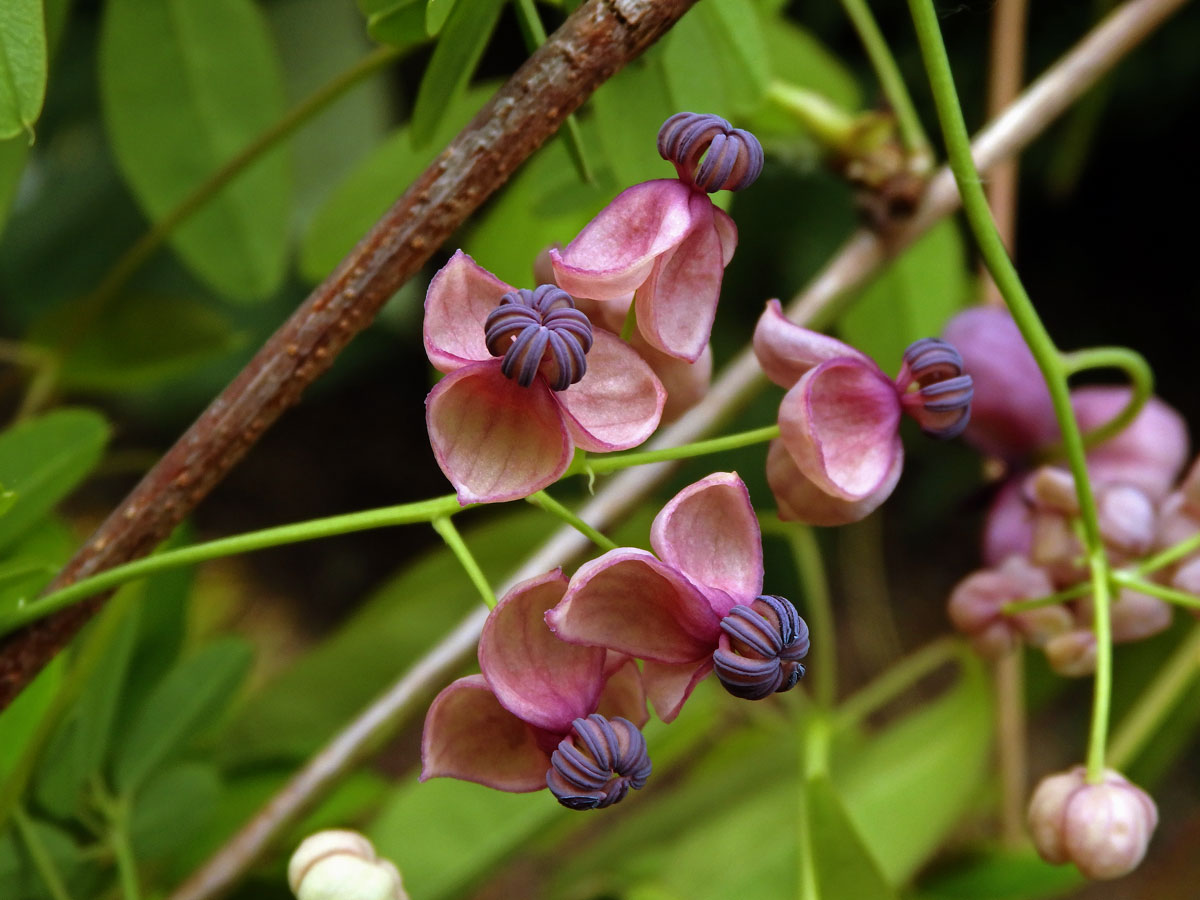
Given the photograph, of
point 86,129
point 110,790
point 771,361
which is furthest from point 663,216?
point 86,129

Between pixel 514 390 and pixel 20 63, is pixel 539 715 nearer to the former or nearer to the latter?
pixel 514 390

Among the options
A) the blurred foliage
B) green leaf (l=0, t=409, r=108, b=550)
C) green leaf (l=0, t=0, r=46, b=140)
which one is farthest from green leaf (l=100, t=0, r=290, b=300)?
green leaf (l=0, t=0, r=46, b=140)

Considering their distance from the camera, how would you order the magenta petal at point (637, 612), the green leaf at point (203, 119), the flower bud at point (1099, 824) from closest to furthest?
the magenta petal at point (637, 612)
the flower bud at point (1099, 824)
the green leaf at point (203, 119)

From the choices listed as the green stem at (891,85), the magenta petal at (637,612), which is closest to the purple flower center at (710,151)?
the magenta petal at (637,612)

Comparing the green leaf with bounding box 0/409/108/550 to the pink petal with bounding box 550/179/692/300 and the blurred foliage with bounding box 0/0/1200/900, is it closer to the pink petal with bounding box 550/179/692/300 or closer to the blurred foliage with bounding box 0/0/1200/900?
the blurred foliage with bounding box 0/0/1200/900

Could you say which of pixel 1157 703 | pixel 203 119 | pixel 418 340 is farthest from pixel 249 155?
pixel 418 340

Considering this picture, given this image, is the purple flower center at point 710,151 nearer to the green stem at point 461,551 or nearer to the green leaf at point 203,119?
the green stem at point 461,551
